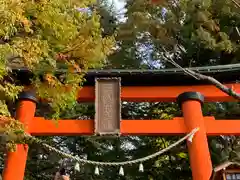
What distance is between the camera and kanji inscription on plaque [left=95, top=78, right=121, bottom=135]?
6.65 metres

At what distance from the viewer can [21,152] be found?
6.57 meters

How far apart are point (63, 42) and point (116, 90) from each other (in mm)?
1774

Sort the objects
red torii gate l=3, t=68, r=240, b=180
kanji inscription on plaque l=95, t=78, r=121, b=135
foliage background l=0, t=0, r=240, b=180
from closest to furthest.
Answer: red torii gate l=3, t=68, r=240, b=180 < kanji inscription on plaque l=95, t=78, r=121, b=135 < foliage background l=0, t=0, r=240, b=180

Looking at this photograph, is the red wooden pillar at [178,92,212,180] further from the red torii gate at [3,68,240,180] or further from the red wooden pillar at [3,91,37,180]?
the red wooden pillar at [3,91,37,180]

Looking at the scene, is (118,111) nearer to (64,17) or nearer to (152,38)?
(64,17)

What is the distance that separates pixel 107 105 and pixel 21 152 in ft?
5.63

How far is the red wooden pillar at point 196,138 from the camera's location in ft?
20.7

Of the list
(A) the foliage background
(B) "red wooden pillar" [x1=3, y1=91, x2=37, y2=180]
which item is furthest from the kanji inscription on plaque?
(A) the foliage background

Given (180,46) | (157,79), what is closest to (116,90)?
(157,79)

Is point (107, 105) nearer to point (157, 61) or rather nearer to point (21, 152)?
Answer: point (21, 152)

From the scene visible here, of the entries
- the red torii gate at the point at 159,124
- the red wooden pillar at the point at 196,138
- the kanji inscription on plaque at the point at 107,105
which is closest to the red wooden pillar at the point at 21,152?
the red torii gate at the point at 159,124

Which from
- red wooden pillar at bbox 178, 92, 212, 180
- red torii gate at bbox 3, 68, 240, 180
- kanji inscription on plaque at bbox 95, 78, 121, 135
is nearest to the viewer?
red wooden pillar at bbox 178, 92, 212, 180

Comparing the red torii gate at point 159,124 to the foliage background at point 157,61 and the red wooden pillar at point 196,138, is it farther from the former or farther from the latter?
the foliage background at point 157,61

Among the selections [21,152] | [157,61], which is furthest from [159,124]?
[157,61]
